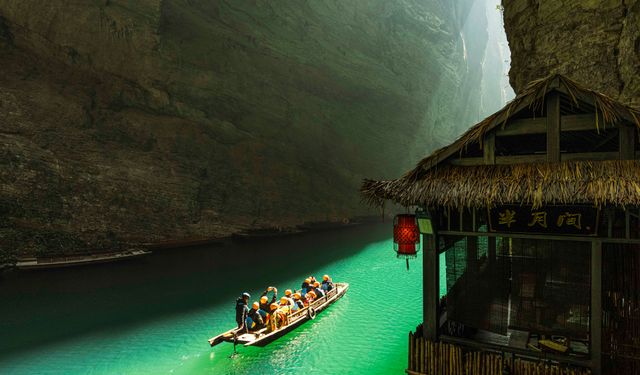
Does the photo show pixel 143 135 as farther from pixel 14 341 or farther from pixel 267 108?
pixel 14 341

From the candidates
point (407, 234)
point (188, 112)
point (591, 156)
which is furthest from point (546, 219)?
point (188, 112)

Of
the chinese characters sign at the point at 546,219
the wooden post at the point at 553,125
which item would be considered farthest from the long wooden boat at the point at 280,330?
the wooden post at the point at 553,125

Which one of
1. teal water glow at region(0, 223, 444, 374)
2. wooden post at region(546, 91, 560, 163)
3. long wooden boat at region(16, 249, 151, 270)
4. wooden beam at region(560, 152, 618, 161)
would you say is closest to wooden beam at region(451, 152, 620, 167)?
wooden beam at region(560, 152, 618, 161)

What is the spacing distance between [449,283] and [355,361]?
4.99 m

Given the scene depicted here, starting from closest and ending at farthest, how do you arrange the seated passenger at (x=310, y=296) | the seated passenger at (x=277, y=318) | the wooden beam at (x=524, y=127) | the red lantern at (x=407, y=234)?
the wooden beam at (x=524, y=127), the red lantern at (x=407, y=234), the seated passenger at (x=277, y=318), the seated passenger at (x=310, y=296)

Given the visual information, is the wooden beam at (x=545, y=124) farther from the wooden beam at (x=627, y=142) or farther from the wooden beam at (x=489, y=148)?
the wooden beam at (x=627, y=142)

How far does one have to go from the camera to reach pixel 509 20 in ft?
58.7

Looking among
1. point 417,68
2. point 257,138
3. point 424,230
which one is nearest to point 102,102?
→ point 257,138

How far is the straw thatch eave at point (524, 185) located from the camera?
5051mm

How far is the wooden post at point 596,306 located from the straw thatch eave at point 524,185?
2.94 ft

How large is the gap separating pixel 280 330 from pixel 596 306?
29.7 feet

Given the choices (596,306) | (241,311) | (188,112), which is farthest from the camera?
(188,112)

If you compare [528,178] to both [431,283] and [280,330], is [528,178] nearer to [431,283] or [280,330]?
[431,283]

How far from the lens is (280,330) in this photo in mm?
11680
